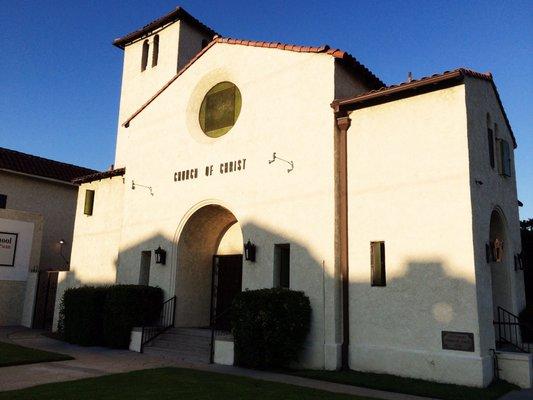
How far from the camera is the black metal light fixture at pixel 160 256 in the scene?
48.3ft

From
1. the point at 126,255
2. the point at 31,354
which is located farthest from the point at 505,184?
the point at 31,354

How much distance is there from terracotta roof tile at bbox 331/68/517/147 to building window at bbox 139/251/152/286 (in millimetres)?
8303

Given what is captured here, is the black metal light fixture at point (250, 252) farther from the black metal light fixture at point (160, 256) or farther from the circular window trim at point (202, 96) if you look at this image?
the black metal light fixture at point (160, 256)

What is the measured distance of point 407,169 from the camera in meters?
10.5

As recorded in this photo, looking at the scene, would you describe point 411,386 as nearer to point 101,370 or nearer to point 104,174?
point 101,370

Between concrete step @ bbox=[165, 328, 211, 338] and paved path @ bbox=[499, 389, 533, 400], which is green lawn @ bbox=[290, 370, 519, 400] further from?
concrete step @ bbox=[165, 328, 211, 338]

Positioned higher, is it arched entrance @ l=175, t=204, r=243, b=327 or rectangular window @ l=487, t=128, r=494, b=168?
rectangular window @ l=487, t=128, r=494, b=168

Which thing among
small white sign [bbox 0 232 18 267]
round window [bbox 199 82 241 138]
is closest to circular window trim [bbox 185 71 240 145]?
round window [bbox 199 82 241 138]

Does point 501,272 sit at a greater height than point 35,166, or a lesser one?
lesser

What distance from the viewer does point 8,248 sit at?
810 inches

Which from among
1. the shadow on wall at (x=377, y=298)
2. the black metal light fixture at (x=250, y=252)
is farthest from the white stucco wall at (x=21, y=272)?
the shadow on wall at (x=377, y=298)

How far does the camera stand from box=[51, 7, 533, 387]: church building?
964cm

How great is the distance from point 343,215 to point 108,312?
7.75 m

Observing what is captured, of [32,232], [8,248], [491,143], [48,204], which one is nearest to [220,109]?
[491,143]
